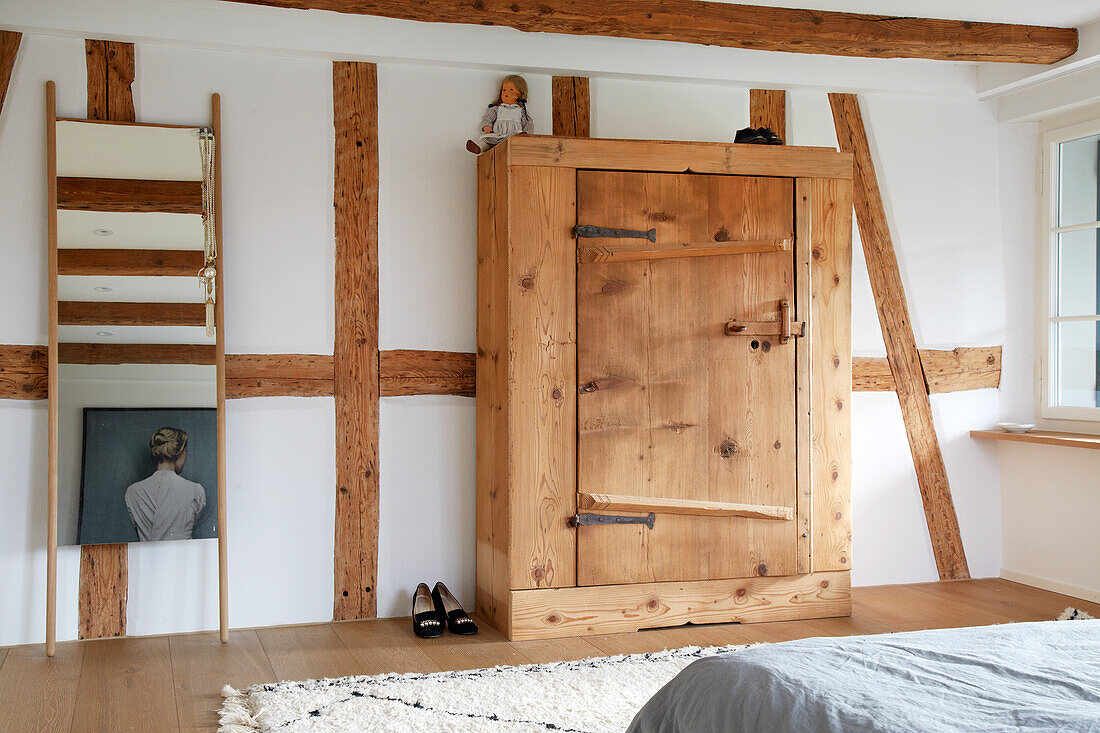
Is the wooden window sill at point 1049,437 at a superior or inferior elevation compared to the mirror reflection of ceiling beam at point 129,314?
inferior

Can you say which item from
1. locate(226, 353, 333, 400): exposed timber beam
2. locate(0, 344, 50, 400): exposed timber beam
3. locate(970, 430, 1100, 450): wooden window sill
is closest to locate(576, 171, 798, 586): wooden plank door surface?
locate(226, 353, 333, 400): exposed timber beam

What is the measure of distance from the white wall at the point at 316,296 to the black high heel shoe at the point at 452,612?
19 cm

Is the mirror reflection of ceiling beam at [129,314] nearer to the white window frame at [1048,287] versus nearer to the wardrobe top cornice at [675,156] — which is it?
the wardrobe top cornice at [675,156]

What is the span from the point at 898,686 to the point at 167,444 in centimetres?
288

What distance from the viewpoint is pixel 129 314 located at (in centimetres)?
349

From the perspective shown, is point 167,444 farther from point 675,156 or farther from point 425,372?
point 675,156

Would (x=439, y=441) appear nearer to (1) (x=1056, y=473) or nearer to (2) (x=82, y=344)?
(2) (x=82, y=344)

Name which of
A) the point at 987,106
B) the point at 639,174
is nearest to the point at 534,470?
the point at 639,174

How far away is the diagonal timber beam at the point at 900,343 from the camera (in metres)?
4.38

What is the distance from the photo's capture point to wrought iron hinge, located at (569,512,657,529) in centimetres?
350

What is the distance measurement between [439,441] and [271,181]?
4.06 ft

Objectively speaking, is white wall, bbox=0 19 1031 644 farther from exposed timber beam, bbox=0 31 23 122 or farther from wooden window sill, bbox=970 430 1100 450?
wooden window sill, bbox=970 430 1100 450

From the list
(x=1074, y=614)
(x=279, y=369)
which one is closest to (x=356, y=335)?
(x=279, y=369)

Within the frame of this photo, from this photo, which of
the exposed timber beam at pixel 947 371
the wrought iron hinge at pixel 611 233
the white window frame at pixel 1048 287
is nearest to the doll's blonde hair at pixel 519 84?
the wrought iron hinge at pixel 611 233
